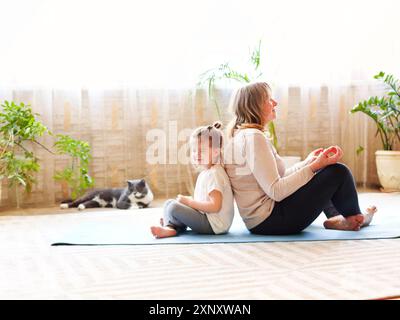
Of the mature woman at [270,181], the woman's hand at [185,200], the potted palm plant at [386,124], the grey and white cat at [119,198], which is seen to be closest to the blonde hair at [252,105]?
the mature woman at [270,181]

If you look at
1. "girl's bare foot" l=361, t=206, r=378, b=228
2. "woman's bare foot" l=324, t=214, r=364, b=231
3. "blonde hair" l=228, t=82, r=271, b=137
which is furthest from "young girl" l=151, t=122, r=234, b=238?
"girl's bare foot" l=361, t=206, r=378, b=228

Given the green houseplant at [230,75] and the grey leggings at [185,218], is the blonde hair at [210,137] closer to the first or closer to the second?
the grey leggings at [185,218]

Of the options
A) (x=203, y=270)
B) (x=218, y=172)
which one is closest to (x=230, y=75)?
(x=218, y=172)

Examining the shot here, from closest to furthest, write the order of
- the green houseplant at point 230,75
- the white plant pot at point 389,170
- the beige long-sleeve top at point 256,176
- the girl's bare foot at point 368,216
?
the beige long-sleeve top at point 256,176 < the girl's bare foot at point 368,216 < the green houseplant at point 230,75 < the white plant pot at point 389,170

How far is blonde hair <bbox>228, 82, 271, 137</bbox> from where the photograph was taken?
2488 mm

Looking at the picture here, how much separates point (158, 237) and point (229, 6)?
86.1 inches

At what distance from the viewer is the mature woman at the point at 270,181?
7.86 feet

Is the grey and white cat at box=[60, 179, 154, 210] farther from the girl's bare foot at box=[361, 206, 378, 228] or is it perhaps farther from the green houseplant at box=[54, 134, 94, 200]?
the girl's bare foot at box=[361, 206, 378, 228]

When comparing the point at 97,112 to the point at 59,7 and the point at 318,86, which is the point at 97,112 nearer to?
the point at 59,7

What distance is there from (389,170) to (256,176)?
2.09 meters

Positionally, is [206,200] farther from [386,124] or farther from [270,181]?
[386,124]

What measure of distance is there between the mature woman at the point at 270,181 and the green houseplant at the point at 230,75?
1.47 meters

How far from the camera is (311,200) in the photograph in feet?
7.93

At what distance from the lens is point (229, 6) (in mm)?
4125
